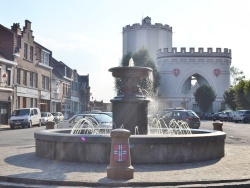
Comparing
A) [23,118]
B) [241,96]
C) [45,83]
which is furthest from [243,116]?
[23,118]

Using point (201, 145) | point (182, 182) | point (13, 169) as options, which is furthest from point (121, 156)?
point (201, 145)

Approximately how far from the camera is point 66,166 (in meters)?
10.1

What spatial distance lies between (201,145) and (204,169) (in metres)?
1.65

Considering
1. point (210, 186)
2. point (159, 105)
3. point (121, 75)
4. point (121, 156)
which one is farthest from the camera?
point (159, 105)

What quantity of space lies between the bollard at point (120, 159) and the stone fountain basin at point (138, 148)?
6.40ft

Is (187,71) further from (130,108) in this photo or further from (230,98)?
(130,108)

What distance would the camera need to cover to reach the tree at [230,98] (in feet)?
233

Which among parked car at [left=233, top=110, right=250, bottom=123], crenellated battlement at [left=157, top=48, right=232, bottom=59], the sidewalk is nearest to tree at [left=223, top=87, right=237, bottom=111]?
crenellated battlement at [left=157, top=48, right=232, bottom=59]

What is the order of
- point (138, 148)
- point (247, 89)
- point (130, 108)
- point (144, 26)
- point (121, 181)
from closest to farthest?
point (121, 181) < point (138, 148) < point (130, 108) < point (247, 89) < point (144, 26)

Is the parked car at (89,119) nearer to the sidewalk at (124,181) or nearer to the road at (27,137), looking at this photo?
the road at (27,137)

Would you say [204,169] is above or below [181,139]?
below

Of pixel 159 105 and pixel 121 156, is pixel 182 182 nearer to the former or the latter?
pixel 121 156

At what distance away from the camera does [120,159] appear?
851 cm

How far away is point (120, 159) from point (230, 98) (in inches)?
2597
